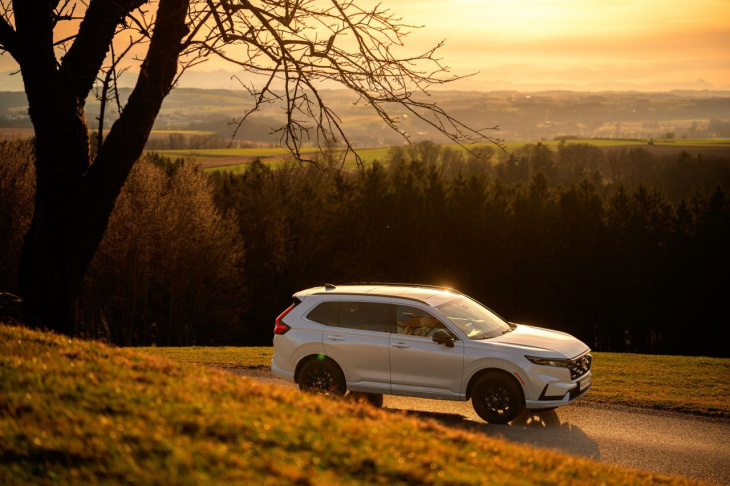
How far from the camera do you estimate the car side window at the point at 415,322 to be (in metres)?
11.8

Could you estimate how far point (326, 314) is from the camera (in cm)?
1246

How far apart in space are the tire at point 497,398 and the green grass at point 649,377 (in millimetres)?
2793

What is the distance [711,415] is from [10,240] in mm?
34404

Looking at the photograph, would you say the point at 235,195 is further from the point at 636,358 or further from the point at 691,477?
the point at 691,477

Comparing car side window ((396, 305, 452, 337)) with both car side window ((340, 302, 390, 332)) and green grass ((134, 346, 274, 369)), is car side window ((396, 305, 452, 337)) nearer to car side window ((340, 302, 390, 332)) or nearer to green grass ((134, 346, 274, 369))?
car side window ((340, 302, 390, 332))

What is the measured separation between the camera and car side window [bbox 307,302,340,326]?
1237 cm

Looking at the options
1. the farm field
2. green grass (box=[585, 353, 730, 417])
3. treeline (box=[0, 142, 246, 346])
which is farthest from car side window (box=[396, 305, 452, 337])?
the farm field

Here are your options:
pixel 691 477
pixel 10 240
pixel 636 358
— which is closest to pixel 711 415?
pixel 691 477

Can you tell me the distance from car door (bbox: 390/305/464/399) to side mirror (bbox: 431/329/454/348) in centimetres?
7

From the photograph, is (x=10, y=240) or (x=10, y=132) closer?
(x=10, y=240)

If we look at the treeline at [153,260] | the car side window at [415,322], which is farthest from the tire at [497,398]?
the treeline at [153,260]

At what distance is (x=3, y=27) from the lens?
30.9ft

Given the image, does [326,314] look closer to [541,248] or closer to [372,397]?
[372,397]

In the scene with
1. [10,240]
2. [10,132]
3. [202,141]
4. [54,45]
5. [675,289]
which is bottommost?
[675,289]
